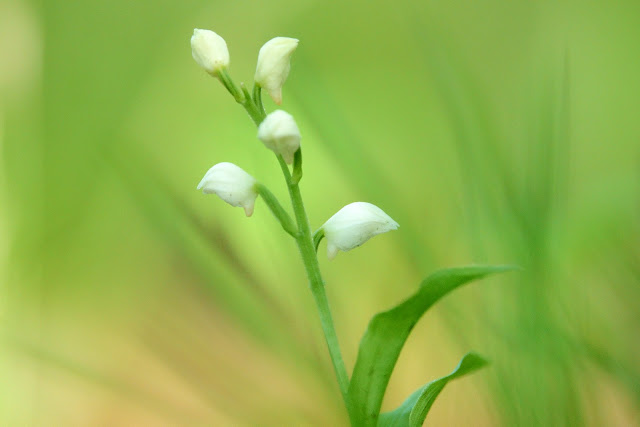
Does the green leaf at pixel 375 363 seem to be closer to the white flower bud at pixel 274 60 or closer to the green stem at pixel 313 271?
the green stem at pixel 313 271

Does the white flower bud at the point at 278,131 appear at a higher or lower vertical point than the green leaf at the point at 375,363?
higher

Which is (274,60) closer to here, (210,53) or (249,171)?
(210,53)

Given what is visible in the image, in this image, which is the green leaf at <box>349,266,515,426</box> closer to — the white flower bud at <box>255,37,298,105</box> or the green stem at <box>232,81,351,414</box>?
the green stem at <box>232,81,351,414</box>

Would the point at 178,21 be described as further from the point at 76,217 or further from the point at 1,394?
the point at 1,394

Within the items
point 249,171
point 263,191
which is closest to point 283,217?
point 263,191

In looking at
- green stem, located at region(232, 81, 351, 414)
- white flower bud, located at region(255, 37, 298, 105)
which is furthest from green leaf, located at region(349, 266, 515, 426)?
white flower bud, located at region(255, 37, 298, 105)

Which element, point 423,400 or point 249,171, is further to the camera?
point 249,171

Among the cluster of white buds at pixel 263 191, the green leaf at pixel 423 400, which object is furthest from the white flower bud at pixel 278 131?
the green leaf at pixel 423 400
